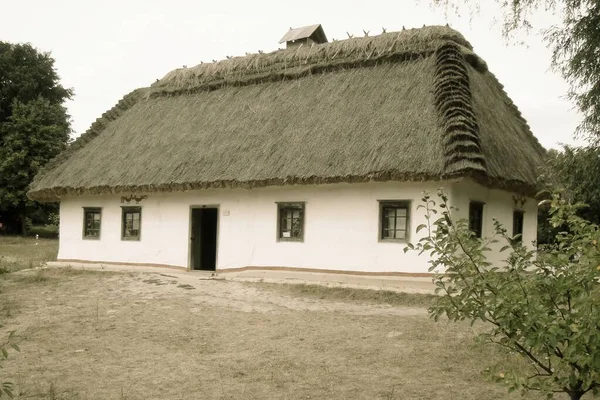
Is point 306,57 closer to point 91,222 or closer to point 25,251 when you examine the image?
point 91,222

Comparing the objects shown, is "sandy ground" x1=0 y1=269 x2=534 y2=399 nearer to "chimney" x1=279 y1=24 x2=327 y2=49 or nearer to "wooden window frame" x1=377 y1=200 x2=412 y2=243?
"wooden window frame" x1=377 y1=200 x2=412 y2=243

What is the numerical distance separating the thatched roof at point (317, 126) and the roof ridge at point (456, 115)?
0.09 ft

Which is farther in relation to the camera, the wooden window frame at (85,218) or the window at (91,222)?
the window at (91,222)

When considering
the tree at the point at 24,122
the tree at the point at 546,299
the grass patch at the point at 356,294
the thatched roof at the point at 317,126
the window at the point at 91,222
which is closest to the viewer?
the tree at the point at 546,299

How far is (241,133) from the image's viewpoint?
1419cm

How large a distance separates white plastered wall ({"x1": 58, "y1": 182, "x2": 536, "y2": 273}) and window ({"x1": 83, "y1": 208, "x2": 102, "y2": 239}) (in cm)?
14

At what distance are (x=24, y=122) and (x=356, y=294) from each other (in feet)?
77.0

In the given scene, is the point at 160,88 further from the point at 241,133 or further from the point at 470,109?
the point at 470,109

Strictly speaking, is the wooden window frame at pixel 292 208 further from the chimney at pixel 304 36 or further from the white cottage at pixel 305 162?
the chimney at pixel 304 36

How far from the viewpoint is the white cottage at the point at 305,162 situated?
11.4 metres

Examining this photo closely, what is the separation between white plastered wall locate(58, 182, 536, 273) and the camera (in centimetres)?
1161

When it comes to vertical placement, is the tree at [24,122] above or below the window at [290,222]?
above

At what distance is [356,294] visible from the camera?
10.9 m

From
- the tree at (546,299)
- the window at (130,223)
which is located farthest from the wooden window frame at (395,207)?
the tree at (546,299)
